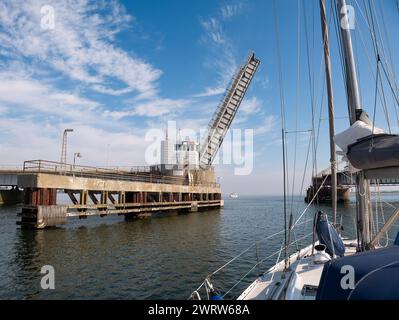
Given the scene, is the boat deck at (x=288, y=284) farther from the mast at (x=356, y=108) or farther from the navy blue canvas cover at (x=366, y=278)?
the navy blue canvas cover at (x=366, y=278)

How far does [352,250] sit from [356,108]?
15.5ft

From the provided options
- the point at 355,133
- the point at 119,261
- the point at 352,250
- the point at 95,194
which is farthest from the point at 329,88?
the point at 95,194

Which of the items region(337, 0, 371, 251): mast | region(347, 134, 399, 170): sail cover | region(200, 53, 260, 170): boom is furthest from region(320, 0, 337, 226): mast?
region(200, 53, 260, 170): boom

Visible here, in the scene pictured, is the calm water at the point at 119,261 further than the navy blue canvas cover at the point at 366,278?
Yes

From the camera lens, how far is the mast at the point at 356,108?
653cm

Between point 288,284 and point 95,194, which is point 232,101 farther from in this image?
point 288,284

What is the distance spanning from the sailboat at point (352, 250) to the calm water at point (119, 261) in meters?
3.18

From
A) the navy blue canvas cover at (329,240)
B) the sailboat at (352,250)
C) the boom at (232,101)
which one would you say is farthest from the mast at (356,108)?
the boom at (232,101)

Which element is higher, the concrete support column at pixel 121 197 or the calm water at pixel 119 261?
the concrete support column at pixel 121 197

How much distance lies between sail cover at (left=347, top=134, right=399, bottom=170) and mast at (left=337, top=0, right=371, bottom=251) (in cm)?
→ 67

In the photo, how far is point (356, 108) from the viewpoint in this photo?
7051 mm

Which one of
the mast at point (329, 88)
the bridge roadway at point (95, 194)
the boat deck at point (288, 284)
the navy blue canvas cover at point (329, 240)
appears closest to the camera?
the boat deck at point (288, 284)
